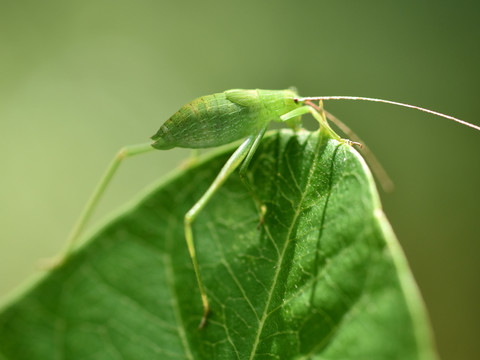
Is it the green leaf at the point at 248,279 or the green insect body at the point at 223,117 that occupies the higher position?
the green insect body at the point at 223,117

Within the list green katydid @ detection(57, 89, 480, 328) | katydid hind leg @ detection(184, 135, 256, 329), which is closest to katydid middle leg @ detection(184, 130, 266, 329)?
katydid hind leg @ detection(184, 135, 256, 329)

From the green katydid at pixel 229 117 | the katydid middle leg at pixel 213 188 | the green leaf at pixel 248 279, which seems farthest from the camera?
the green katydid at pixel 229 117

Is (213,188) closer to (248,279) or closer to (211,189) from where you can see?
(211,189)

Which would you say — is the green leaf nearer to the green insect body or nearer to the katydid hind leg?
the katydid hind leg

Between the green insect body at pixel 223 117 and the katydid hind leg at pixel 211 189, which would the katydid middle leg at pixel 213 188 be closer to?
the katydid hind leg at pixel 211 189

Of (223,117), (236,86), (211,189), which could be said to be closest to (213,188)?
(211,189)

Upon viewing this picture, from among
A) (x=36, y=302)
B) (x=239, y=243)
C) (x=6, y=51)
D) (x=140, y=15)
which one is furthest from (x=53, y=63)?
(x=239, y=243)

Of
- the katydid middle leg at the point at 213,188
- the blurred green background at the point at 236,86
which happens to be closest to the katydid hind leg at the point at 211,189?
the katydid middle leg at the point at 213,188

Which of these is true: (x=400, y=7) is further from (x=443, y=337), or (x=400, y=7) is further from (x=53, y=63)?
(x=53, y=63)
